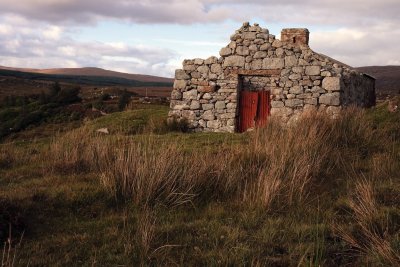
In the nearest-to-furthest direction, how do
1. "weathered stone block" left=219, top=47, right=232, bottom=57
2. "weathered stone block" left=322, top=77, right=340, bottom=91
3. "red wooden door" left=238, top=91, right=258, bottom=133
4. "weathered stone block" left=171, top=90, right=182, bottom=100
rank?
"weathered stone block" left=322, top=77, right=340, bottom=91 → "weathered stone block" left=219, top=47, right=232, bottom=57 → "red wooden door" left=238, top=91, right=258, bottom=133 → "weathered stone block" left=171, top=90, right=182, bottom=100

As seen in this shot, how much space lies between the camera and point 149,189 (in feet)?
16.9

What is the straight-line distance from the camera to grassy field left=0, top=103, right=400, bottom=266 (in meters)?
3.82

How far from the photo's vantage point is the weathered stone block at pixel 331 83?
43.2 ft

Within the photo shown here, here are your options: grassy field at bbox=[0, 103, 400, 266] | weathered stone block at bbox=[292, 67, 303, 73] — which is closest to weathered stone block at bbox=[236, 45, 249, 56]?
weathered stone block at bbox=[292, 67, 303, 73]

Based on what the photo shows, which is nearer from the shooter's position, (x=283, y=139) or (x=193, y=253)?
(x=193, y=253)

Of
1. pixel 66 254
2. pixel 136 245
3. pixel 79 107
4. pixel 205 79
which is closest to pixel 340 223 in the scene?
pixel 136 245

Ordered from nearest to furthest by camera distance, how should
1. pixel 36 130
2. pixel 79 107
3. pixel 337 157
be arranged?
pixel 337 157
pixel 36 130
pixel 79 107

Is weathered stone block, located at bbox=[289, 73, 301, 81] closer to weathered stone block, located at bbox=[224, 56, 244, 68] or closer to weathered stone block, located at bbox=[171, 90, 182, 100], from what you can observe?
weathered stone block, located at bbox=[224, 56, 244, 68]

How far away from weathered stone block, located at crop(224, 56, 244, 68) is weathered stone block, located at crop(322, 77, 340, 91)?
104 inches

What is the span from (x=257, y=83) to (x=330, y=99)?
8.37 feet

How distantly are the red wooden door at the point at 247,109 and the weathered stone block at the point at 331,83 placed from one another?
2.23m

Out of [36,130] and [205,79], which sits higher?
[205,79]

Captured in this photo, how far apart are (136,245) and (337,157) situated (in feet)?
14.4

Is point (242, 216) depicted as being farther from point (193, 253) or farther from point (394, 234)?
point (394, 234)
